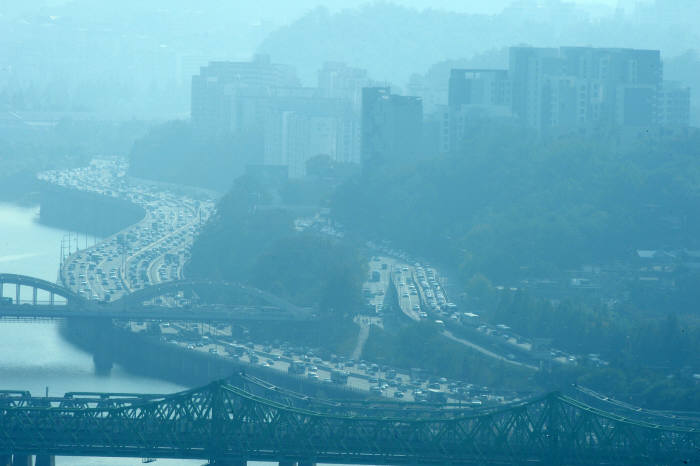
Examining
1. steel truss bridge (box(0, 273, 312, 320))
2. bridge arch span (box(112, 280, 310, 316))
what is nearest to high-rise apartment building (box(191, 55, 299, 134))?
bridge arch span (box(112, 280, 310, 316))

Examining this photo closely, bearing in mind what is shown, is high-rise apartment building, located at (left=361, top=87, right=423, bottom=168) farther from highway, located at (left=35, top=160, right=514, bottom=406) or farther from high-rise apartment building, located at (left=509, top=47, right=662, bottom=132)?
highway, located at (left=35, top=160, right=514, bottom=406)

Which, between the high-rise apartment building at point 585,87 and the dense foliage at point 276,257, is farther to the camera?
the high-rise apartment building at point 585,87

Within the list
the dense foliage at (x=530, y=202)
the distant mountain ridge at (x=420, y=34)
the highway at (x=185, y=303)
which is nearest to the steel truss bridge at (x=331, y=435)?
the highway at (x=185, y=303)

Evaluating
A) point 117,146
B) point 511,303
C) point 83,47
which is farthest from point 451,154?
point 83,47

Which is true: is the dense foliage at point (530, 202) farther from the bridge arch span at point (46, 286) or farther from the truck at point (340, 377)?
the bridge arch span at point (46, 286)

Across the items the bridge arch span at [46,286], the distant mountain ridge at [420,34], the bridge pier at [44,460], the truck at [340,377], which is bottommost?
the bridge pier at [44,460]

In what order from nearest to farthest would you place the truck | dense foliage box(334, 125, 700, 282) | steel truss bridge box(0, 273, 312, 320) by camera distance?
the truck → steel truss bridge box(0, 273, 312, 320) → dense foliage box(334, 125, 700, 282)
